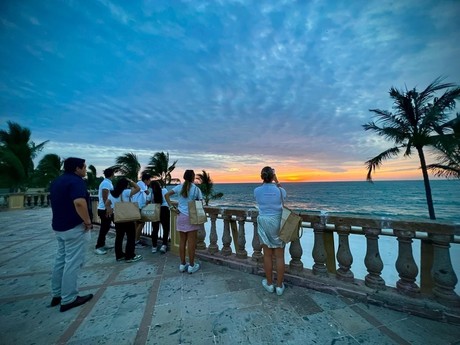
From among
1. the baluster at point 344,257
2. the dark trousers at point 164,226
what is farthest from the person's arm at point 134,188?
the baluster at point 344,257

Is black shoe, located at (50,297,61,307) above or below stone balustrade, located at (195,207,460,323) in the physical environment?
below

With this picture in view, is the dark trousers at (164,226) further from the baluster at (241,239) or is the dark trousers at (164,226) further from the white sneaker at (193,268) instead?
the baluster at (241,239)

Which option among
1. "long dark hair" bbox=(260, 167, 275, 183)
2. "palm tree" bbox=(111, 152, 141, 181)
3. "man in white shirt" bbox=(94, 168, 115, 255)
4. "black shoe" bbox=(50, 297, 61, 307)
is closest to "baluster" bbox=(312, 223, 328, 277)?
"long dark hair" bbox=(260, 167, 275, 183)

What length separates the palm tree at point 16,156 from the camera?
556 inches

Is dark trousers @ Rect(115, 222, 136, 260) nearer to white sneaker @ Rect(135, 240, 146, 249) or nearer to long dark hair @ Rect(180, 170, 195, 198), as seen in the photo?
white sneaker @ Rect(135, 240, 146, 249)

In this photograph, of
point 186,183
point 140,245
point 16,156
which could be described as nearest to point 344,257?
point 186,183

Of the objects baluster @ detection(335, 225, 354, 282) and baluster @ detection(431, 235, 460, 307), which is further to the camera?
baluster @ detection(335, 225, 354, 282)

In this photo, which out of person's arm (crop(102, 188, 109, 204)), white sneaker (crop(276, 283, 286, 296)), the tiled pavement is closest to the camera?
the tiled pavement

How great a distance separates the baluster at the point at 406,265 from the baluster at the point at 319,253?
0.86 meters

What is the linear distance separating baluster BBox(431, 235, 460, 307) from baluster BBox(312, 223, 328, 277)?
1.19 metres

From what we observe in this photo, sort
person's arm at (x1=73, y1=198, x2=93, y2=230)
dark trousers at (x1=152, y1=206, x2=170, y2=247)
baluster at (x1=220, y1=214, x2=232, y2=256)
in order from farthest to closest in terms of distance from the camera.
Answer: dark trousers at (x1=152, y1=206, x2=170, y2=247) < baluster at (x1=220, y1=214, x2=232, y2=256) < person's arm at (x1=73, y1=198, x2=93, y2=230)

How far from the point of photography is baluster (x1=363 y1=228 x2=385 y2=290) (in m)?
2.46

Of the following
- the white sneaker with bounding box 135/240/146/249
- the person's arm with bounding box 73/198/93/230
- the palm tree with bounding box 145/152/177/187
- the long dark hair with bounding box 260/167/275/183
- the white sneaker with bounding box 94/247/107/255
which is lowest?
the white sneaker with bounding box 135/240/146/249

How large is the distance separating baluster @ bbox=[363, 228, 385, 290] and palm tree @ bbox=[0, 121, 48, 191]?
2169cm
